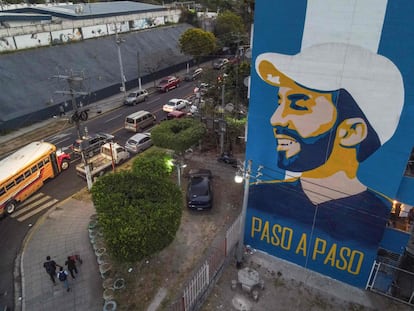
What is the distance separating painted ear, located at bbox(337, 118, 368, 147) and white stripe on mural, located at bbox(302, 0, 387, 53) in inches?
106

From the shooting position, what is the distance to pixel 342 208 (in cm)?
1366

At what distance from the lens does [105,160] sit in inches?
985

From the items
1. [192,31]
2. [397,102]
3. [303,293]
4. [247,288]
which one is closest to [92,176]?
[247,288]

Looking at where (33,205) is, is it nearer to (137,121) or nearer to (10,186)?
(10,186)

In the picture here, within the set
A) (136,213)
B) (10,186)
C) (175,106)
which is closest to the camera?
(136,213)

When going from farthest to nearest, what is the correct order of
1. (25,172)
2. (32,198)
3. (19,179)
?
(32,198)
(25,172)
(19,179)

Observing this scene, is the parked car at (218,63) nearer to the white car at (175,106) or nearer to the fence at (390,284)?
the white car at (175,106)

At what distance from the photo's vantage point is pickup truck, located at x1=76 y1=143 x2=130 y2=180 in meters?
23.6

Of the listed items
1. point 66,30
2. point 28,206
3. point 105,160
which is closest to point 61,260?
point 28,206

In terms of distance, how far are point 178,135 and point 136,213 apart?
9.71m

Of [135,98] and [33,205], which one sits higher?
[135,98]

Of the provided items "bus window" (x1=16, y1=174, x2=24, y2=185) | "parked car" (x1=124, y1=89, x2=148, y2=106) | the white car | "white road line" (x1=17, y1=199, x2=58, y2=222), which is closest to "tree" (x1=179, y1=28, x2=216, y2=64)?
"parked car" (x1=124, y1=89, x2=148, y2=106)

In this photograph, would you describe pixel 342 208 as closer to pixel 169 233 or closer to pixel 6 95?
pixel 169 233

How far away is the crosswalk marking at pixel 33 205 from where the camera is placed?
1998 centimetres
